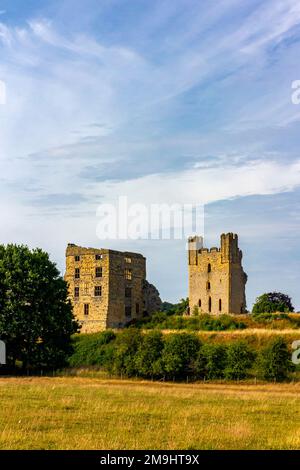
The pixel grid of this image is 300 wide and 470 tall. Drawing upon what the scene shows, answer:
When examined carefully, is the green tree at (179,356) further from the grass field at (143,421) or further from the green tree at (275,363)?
the grass field at (143,421)

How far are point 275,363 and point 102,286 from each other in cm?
3487

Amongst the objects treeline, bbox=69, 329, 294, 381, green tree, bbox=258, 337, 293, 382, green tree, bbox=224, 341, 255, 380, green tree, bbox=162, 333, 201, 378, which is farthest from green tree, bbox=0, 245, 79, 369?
green tree, bbox=258, 337, 293, 382

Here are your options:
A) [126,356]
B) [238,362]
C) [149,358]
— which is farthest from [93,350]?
[238,362]

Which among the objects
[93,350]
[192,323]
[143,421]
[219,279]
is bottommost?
[143,421]

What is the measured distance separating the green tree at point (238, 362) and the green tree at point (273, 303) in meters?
35.3

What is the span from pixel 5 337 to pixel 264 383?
19056 millimetres

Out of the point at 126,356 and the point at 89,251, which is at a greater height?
the point at 89,251

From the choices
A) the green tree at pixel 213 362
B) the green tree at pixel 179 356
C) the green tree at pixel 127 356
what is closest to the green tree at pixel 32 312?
the green tree at pixel 127 356

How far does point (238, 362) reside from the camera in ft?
159

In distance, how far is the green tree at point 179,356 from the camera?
50250 millimetres

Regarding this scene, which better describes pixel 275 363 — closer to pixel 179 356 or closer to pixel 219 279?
pixel 179 356

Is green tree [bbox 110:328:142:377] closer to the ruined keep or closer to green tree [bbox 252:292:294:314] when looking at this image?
the ruined keep

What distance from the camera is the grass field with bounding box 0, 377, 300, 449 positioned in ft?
60.3
